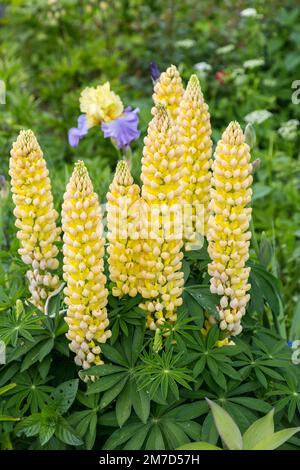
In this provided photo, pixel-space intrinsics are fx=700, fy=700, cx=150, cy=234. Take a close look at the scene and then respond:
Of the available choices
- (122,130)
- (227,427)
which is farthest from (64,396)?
(122,130)

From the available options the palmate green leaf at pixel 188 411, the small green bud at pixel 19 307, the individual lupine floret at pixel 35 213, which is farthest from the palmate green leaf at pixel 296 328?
the small green bud at pixel 19 307

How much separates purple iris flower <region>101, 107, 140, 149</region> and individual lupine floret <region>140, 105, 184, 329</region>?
68 centimetres

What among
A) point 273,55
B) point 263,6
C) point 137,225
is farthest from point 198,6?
point 137,225

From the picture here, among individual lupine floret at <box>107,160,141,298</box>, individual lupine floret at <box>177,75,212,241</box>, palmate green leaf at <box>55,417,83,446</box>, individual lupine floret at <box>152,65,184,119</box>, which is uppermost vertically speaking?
individual lupine floret at <box>152,65,184,119</box>

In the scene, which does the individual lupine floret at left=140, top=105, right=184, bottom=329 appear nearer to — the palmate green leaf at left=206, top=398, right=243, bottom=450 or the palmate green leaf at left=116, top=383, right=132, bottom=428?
the palmate green leaf at left=116, top=383, right=132, bottom=428

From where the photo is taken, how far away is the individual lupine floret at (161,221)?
161cm

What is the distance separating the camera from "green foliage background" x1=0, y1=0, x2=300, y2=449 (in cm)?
174

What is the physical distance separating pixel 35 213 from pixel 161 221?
0.32 metres

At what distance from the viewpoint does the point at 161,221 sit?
167cm

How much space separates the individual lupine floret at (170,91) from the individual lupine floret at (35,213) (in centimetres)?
43

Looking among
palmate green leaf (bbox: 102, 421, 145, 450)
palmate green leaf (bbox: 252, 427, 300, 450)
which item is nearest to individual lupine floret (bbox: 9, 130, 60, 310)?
palmate green leaf (bbox: 102, 421, 145, 450)

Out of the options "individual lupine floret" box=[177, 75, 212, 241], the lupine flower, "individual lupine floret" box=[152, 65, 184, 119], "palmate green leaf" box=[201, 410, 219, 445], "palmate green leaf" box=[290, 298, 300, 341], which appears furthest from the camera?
the lupine flower

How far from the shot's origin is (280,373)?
1.87 m
